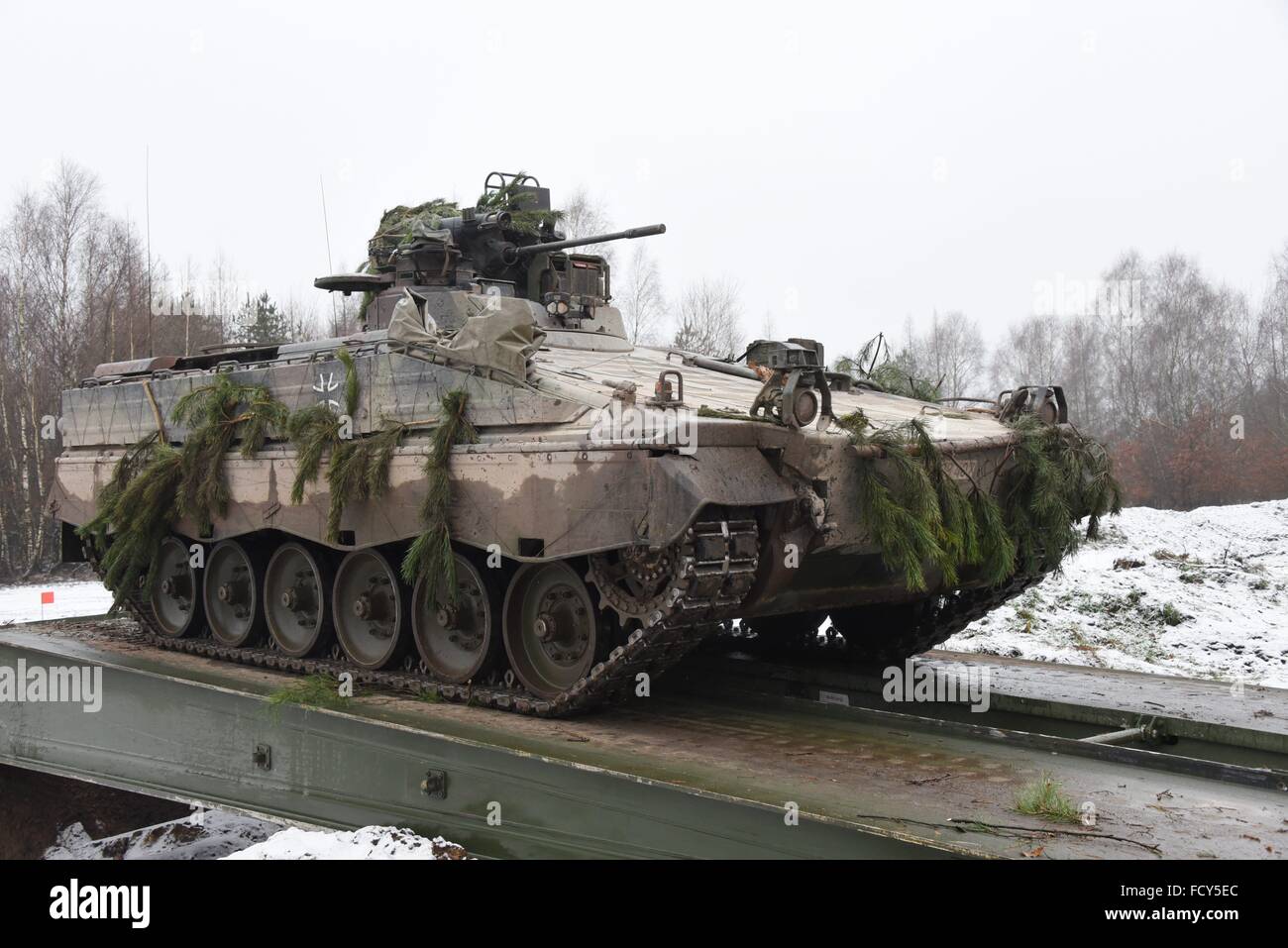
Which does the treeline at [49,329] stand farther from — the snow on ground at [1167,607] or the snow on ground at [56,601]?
the snow on ground at [1167,607]

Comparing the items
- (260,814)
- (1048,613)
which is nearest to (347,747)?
(260,814)

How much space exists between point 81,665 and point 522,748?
3986 millimetres

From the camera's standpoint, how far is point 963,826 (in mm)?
5348

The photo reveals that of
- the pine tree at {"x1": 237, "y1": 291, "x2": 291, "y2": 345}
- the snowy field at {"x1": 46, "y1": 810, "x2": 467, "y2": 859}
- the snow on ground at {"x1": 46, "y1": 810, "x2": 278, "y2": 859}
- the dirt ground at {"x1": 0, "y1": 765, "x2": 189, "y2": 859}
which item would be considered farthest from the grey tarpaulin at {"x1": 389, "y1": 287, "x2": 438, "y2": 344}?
the pine tree at {"x1": 237, "y1": 291, "x2": 291, "y2": 345}

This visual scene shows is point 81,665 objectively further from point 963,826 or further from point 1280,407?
point 1280,407

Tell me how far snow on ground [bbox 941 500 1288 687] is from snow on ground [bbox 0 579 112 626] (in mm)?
11148

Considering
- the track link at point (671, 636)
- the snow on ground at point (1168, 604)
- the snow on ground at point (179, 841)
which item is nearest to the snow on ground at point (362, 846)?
the track link at point (671, 636)

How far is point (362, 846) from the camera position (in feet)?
22.2

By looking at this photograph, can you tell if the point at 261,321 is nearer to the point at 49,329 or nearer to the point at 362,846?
the point at 49,329

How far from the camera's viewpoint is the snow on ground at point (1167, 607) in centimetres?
1213

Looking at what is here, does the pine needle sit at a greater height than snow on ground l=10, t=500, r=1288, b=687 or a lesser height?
greater

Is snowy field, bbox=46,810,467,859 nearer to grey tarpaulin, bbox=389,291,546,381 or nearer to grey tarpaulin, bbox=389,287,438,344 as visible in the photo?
grey tarpaulin, bbox=389,291,546,381

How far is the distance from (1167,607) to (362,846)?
963 centimetres

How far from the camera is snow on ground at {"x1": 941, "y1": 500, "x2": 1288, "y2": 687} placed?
12133 mm
